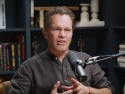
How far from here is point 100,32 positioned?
10.1ft

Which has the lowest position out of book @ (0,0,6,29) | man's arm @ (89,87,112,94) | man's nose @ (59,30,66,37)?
man's arm @ (89,87,112,94)

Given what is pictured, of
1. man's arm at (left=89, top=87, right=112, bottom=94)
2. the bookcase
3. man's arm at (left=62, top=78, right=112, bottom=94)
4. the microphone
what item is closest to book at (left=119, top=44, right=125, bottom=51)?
the bookcase

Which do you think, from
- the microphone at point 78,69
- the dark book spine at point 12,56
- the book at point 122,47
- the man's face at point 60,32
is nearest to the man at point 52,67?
the man's face at point 60,32

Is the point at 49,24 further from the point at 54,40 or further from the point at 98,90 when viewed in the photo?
the point at 98,90

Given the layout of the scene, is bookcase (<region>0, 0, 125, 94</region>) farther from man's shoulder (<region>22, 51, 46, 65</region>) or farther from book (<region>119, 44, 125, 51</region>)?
man's shoulder (<region>22, 51, 46, 65</region>)

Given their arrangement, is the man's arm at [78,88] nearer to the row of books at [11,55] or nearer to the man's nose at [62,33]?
the man's nose at [62,33]

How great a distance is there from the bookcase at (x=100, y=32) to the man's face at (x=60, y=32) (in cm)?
110

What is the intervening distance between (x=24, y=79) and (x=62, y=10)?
1.50ft

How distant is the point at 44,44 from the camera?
118 inches

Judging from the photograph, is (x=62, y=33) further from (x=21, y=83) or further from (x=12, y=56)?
(x=12, y=56)

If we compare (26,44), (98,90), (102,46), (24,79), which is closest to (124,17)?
(102,46)

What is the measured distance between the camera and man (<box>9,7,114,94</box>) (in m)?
1.54

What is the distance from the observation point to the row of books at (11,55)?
263 centimetres

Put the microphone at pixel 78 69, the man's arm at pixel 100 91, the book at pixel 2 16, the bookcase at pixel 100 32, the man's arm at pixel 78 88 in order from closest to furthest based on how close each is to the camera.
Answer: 1. the microphone at pixel 78 69
2. the man's arm at pixel 78 88
3. the man's arm at pixel 100 91
4. the book at pixel 2 16
5. the bookcase at pixel 100 32
